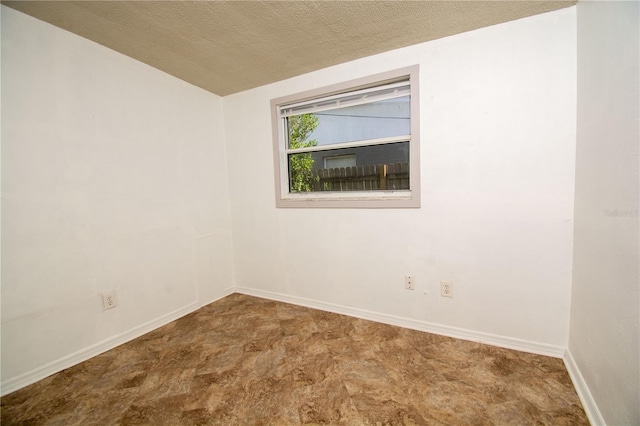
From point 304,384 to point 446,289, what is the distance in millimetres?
1278

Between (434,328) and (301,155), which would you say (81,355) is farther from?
(434,328)

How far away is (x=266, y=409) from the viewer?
53.9 inches

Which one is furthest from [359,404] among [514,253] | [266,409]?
[514,253]

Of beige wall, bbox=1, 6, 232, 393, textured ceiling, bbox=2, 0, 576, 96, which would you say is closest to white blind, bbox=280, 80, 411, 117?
textured ceiling, bbox=2, 0, 576, 96

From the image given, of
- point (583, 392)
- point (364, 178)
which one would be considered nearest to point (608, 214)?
point (583, 392)

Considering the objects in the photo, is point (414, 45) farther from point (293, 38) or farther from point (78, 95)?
point (78, 95)

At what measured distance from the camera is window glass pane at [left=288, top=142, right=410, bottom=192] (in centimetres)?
221

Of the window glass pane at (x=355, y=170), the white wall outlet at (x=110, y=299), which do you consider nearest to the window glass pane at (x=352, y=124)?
the window glass pane at (x=355, y=170)

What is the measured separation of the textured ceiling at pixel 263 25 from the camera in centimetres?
153

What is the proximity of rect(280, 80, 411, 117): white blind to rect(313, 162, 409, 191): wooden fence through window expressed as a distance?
59 centimetres

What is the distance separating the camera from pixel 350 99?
7.66ft

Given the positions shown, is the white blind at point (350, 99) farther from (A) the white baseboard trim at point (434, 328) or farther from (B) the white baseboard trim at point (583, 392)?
(B) the white baseboard trim at point (583, 392)

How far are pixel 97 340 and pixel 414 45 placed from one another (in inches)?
131

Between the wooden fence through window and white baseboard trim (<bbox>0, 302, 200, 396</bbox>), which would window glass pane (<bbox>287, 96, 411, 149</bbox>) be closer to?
the wooden fence through window
